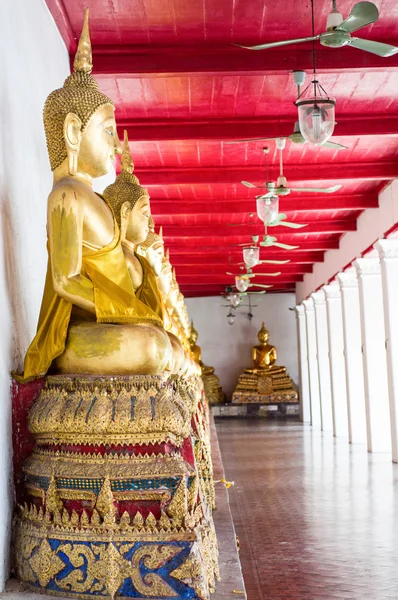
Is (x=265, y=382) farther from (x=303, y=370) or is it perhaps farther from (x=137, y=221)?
(x=137, y=221)

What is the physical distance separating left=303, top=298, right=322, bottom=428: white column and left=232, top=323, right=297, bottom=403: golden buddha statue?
153 inches

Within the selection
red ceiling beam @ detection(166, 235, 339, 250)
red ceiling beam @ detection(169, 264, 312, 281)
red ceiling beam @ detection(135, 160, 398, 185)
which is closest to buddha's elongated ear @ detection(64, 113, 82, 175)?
red ceiling beam @ detection(135, 160, 398, 185)

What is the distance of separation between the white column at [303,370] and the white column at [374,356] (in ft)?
29.0

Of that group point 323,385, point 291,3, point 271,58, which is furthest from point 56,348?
point 323,385

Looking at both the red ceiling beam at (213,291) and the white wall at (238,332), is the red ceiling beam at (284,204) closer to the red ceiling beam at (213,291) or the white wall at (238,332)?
the red ceiling beam at (213,291)

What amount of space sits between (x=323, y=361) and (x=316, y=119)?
15729 millimetres

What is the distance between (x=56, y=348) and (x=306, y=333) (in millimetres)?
20777

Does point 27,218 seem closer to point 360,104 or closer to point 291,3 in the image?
point 291,3

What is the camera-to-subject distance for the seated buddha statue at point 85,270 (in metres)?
2.94

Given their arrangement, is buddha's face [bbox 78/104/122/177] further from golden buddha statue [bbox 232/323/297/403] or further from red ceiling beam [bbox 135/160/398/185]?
golden buddha statue [bbox 232/323/297/403]

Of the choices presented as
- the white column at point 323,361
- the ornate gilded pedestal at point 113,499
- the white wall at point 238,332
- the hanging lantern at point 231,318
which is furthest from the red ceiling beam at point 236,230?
the white wall at point 238,332

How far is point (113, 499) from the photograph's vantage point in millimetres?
2748

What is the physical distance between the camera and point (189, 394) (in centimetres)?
393

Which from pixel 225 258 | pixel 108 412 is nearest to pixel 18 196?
pixel 108 412
